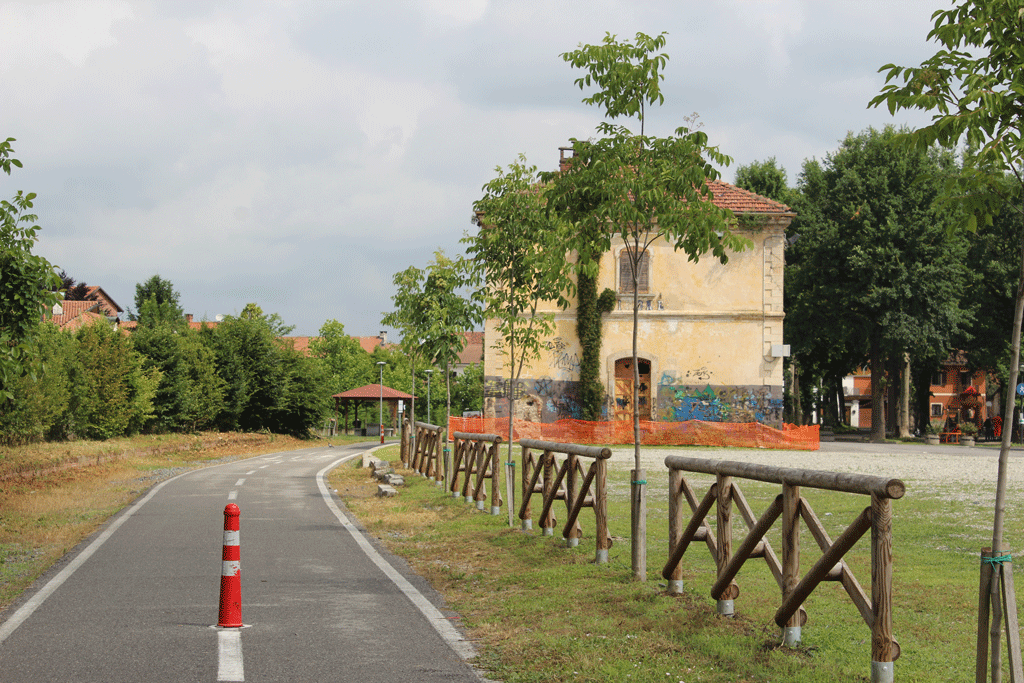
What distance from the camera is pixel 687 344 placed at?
37.7 meters

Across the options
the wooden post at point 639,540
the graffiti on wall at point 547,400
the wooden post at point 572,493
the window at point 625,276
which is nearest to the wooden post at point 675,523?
the wooden post at point 639,540

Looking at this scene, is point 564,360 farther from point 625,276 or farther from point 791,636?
point 791,636

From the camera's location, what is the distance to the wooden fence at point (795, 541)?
5152 millimetres

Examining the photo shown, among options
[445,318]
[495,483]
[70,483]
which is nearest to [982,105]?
[495,483]

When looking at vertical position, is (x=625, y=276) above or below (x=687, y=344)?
above

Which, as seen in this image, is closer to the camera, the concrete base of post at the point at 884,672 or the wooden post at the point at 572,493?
the concrete base of post at the point at 884,672

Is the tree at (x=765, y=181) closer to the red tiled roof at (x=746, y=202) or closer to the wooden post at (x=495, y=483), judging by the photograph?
the red tiled roof at (x=746, y=202)

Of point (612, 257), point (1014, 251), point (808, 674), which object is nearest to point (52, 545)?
point (808, 674)

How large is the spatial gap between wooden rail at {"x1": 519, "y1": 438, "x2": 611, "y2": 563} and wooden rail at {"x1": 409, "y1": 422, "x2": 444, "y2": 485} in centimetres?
743

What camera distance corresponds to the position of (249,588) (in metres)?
8.96

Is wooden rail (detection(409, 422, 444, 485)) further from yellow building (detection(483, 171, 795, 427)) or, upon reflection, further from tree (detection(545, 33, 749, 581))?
yellow building (detection(483, 171, 795, 427))

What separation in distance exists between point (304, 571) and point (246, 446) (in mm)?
32067

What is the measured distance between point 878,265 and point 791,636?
1545 inches

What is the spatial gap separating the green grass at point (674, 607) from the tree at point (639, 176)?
42.0 inches
